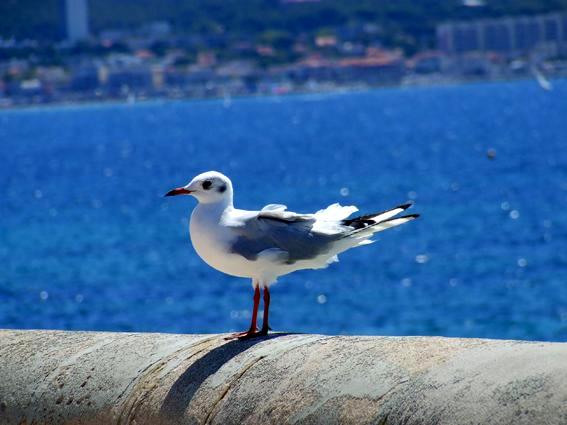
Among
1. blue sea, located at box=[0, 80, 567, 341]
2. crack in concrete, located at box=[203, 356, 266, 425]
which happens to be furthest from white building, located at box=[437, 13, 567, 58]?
crack in concrete, located at box=[203, 356, 266, 425]

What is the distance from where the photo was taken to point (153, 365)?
4.29 metres

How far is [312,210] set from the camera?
42.7 meters

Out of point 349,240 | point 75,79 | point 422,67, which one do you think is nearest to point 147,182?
point 349,240

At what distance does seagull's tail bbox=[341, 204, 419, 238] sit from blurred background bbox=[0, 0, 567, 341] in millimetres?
15078

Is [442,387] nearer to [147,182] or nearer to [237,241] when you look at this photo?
[237,241]

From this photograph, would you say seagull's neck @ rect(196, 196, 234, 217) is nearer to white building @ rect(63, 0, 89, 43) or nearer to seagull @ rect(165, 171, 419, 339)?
seagull @ rect(165, 171, 419, 339)

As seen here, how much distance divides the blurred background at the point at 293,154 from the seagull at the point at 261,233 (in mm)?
15069

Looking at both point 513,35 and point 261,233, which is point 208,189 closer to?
point 261,233

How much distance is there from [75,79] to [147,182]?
76.3 metres

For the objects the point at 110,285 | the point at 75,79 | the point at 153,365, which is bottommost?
the point at 75,79

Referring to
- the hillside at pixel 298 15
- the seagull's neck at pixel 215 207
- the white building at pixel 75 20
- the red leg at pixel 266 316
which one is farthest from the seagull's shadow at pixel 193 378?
the hillside at pixel 298 15

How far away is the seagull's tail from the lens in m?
4.77

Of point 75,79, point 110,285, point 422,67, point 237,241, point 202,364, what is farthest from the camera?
point 422,67

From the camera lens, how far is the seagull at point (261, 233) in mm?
4875
